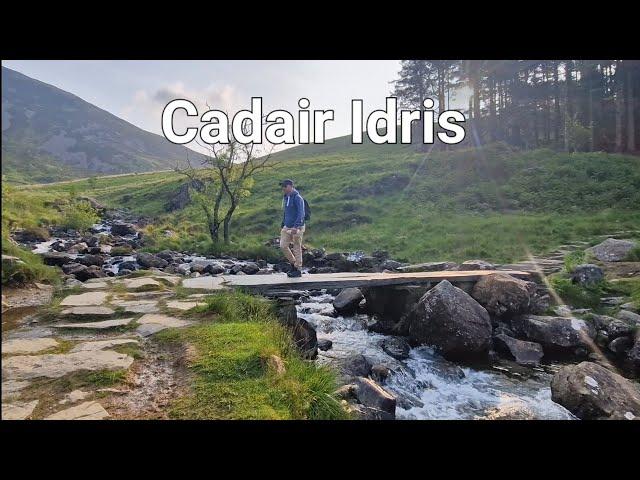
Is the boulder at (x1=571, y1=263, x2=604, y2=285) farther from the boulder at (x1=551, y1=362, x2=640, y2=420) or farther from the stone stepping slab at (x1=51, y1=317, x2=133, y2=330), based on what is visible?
the stone stepping slab at (x1=51, y1=317, x2=133, y2=330)

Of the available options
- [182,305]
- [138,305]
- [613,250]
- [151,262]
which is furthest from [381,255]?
[138,305]

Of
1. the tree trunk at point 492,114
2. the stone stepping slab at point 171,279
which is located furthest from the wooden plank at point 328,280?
the tree trunk at point 492,114

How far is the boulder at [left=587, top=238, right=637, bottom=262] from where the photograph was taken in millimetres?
13860

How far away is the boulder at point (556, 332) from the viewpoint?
28.7ft

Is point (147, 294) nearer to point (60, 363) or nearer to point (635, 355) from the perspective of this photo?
point (60, 363)

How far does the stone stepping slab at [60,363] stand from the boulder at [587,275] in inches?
471

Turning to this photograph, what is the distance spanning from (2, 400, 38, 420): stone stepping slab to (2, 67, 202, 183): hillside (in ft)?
407

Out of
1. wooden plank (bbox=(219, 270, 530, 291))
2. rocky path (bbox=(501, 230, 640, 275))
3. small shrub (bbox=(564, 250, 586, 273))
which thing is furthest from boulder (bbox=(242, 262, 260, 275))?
small shrub (bbox=(564, 250, 586, 273))

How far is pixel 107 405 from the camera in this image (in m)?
3.22

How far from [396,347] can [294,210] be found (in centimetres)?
376

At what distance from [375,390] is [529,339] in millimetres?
5444
